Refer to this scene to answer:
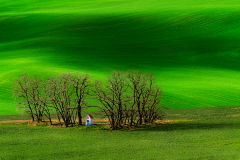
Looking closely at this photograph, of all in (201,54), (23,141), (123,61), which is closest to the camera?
(23,141)

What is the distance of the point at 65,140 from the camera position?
25.0m

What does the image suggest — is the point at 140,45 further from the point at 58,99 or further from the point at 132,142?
the point at 132,142

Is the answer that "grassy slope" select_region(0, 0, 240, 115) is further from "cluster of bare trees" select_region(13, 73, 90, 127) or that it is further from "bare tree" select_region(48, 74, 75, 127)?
"bare tree" select_region(48, 74, 75, 127)

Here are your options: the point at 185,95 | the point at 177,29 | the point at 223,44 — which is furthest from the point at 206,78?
the point at 177,29

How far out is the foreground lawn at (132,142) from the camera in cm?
2014

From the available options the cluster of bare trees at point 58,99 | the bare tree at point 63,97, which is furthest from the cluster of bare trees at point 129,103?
the bare tree at point 63,97

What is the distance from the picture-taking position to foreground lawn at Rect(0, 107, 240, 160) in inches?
793

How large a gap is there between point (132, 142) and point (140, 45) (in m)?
59.9

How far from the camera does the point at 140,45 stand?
82.7 meters

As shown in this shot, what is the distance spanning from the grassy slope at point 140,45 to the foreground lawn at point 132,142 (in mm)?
14773

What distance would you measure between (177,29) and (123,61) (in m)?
26.9

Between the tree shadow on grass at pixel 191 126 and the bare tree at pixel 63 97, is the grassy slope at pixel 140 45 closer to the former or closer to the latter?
the bare tree at pixel 63 97

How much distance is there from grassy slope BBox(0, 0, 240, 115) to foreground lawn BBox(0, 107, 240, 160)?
14.8m

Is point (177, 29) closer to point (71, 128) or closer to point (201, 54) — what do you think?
point (201, 54)
